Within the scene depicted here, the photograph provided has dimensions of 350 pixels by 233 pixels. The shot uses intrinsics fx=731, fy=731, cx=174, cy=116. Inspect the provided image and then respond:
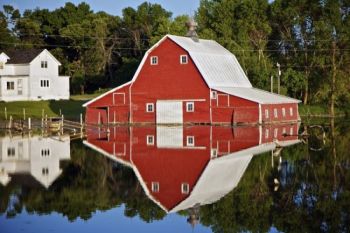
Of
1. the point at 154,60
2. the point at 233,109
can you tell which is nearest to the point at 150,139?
the point at 233,109

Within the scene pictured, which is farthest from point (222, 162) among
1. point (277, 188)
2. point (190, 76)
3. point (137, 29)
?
point (137, 29)

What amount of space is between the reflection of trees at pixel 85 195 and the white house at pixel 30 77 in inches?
2034

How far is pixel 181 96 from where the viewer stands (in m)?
61.8

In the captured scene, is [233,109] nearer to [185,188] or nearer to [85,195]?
[185,188]

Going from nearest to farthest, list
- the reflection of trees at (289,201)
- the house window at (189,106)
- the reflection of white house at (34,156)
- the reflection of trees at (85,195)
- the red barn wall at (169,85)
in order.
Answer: the reflection of trees at (289,201)
the reflection of trees at (85,195)
the reflection of white house at (34,156)
the red barn wall at (169,85)
the house window at (189,106)

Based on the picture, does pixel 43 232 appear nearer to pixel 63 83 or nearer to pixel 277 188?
pixel 277 188

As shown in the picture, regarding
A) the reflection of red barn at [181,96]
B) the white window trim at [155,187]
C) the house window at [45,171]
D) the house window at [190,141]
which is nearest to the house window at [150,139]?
the house window at [190,141]

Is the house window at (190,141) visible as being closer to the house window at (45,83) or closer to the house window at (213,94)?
the house window at (213,94)

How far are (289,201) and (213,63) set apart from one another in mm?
43778

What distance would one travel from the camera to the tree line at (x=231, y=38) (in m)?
84.9

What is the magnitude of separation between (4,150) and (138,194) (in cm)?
1737

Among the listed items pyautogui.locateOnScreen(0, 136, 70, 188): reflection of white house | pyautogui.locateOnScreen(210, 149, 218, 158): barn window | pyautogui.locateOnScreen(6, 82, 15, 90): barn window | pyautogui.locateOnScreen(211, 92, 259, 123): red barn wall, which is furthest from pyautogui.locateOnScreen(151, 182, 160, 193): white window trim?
pyautogui.locateOnScreen(6, 82, 15, 90): barn window

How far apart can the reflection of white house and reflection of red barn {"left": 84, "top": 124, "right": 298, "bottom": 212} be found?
7.42 feet

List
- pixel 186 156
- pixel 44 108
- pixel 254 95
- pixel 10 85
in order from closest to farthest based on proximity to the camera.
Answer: pixel 186 156 → pixel 254 95 → pixel 44 108 → pixel 10 85
